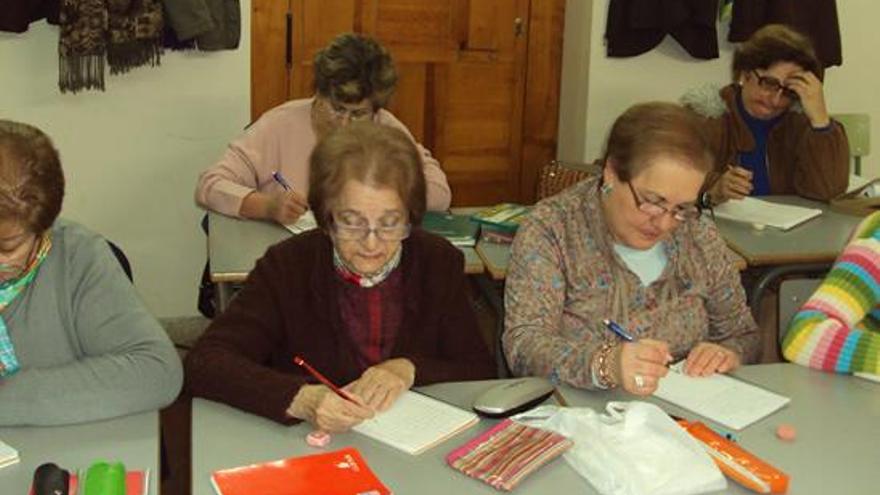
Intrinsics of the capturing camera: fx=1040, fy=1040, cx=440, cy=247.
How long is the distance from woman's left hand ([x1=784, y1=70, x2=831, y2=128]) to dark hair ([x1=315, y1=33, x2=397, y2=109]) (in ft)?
4.76

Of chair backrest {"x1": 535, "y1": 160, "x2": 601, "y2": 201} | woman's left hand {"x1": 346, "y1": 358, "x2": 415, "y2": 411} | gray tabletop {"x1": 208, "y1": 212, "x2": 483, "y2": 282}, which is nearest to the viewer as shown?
woman's left hand {"x1": 346, "y1": 358, "x2": 415, "y2": 411}

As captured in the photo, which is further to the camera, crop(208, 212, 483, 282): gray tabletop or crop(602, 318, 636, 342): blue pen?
crop(208, 212, 483, 282): gray tabletop

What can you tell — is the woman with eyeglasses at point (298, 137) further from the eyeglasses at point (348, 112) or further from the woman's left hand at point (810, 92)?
the woman's left hand at point (810, 92)

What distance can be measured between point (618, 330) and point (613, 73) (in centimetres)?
268

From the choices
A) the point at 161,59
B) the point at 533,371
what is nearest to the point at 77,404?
the point at 533,371

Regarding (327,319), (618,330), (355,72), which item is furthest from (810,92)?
(327,319)

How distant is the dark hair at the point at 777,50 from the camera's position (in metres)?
3.58

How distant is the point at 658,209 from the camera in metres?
2.08

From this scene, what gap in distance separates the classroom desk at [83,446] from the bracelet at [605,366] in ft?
2.59

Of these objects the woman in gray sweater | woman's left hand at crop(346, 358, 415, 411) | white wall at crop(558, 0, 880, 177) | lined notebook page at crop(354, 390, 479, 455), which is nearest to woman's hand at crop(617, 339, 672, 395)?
lined notebook page at crop(354, 390, 479, 455)

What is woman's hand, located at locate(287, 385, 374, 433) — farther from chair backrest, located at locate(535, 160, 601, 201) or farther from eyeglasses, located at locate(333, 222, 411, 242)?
chair backrest, located at locate(535, 160, 601, 201)

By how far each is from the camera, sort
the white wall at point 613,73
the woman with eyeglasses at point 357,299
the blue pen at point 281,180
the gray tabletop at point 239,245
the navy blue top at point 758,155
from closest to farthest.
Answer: the woman with eyeglasses at point 357,299
the gray tabletop at point 239,245
the blue pen at point 281,180
the navy blue top at point 758,155
the white wall at point 613,73

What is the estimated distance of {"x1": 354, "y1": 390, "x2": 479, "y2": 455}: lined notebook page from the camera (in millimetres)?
1698

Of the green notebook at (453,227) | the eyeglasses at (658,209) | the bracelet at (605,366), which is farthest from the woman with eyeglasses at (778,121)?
the bracelet at (605,366)
